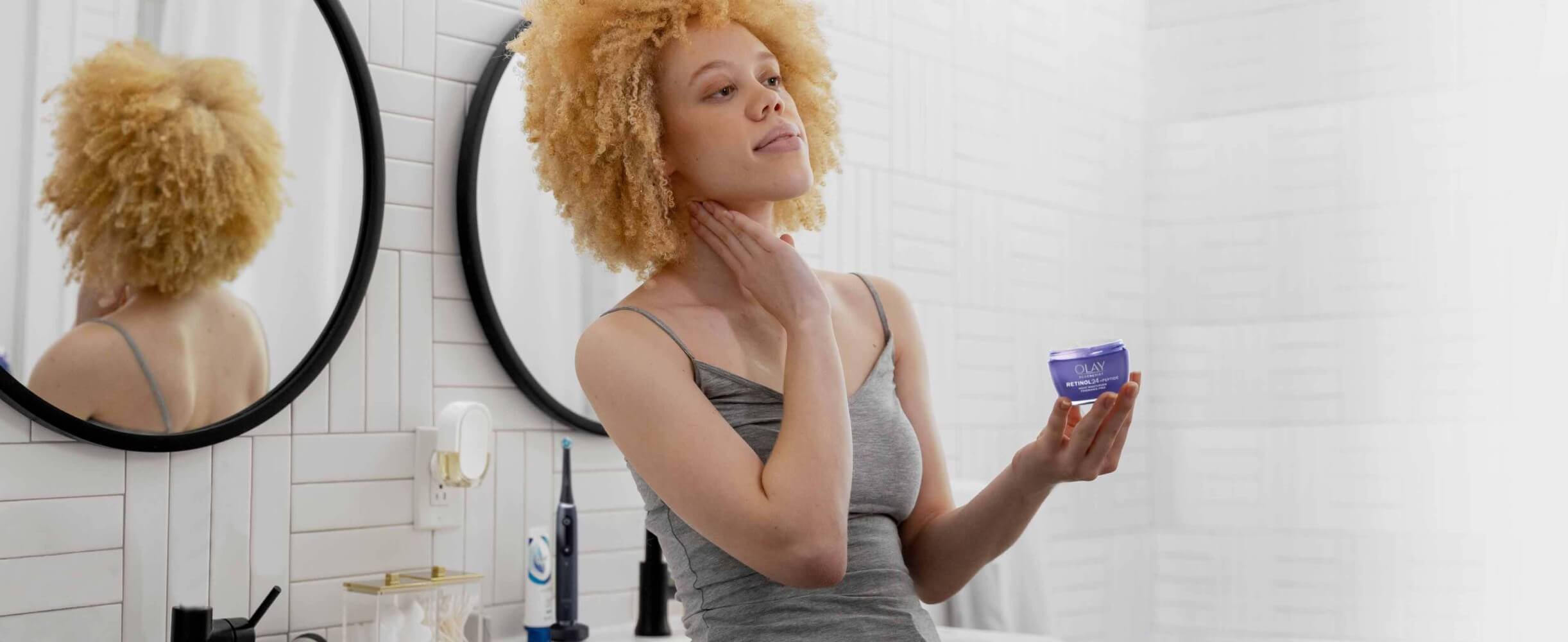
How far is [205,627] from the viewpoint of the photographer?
5.38 ft

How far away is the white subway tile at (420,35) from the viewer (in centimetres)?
205

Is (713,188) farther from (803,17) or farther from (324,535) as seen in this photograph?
(324,535)

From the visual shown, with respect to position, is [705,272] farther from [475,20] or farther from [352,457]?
[475,20]

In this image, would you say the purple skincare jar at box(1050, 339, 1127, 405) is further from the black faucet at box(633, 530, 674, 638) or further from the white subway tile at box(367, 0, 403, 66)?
the white subway tile at box(367, 0, 403, 66)

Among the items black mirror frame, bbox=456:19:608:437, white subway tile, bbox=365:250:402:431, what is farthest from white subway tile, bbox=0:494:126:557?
black mirror frame, bbox=456:19:608:437

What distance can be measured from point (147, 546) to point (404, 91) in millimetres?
767

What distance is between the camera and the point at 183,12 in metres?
1.79

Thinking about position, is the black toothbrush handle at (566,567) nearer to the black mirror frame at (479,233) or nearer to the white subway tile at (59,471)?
the black mirror frame at (479,233)

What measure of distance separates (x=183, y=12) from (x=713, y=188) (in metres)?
0.86

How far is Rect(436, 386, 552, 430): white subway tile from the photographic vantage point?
2.07 m

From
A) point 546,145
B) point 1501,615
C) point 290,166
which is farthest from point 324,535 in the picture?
point 1501,615

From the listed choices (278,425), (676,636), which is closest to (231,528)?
(278,425)

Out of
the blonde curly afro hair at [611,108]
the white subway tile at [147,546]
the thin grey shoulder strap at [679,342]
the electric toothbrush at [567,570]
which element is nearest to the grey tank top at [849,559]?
the thin grey shoulder strap at [679,342]

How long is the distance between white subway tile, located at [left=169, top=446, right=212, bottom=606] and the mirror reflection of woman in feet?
0.17
